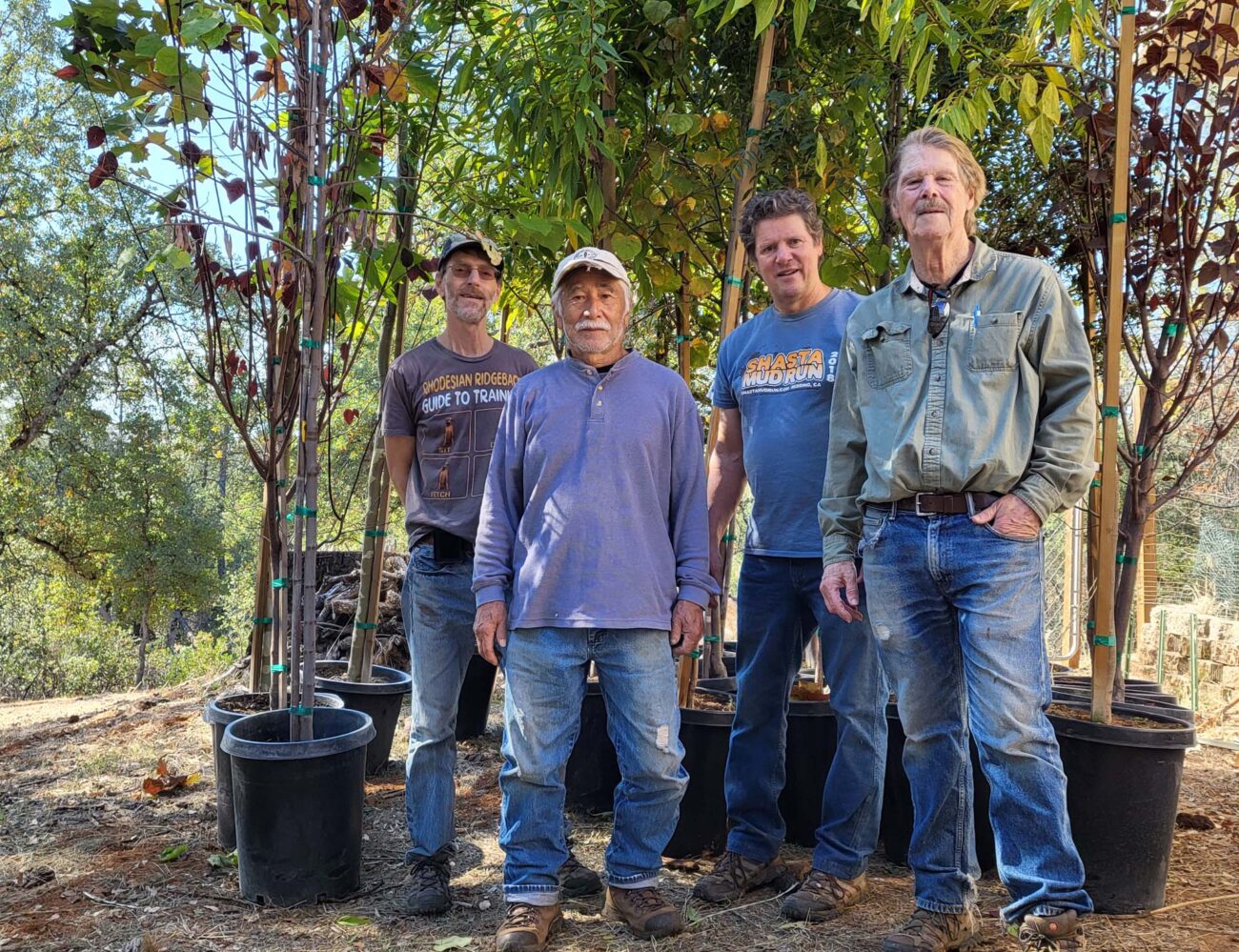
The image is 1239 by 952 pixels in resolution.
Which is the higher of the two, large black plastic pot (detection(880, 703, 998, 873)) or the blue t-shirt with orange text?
the blue t-shirt with orange text

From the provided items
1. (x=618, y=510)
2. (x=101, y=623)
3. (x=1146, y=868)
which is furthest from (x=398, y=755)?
(x=101, y=623)

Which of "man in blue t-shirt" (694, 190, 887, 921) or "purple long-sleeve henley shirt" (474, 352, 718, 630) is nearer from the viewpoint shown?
"purple long-sleeve henley shirt" (474, 352, 718, 630)

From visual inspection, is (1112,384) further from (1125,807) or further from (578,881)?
(578,881)

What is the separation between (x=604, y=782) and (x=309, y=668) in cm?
116

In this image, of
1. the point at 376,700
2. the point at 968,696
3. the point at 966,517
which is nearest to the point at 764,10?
the point at 966,517

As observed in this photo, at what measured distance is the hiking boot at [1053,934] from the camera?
1903mm

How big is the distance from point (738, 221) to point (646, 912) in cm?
208

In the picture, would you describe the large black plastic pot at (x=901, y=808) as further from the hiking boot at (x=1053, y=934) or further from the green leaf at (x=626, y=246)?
the green leaf at (x=626, y=246)

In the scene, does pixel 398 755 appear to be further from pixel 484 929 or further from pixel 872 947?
pixel 872 947

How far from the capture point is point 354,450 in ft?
49.5

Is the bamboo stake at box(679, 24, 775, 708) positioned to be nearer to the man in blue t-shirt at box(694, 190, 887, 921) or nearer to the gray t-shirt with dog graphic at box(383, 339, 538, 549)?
the man in blue t-shirt at box(694, 190, 887, 921)

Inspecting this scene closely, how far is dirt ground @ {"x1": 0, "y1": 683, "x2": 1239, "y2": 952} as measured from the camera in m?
2.33

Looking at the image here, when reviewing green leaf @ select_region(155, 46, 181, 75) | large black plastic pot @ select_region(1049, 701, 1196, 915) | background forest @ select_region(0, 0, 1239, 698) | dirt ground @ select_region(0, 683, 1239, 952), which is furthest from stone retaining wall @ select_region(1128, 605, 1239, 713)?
green leaf @ select_region(155, 46, 181, 75)

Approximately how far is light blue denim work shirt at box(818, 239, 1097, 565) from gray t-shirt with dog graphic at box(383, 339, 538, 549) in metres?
1.04
